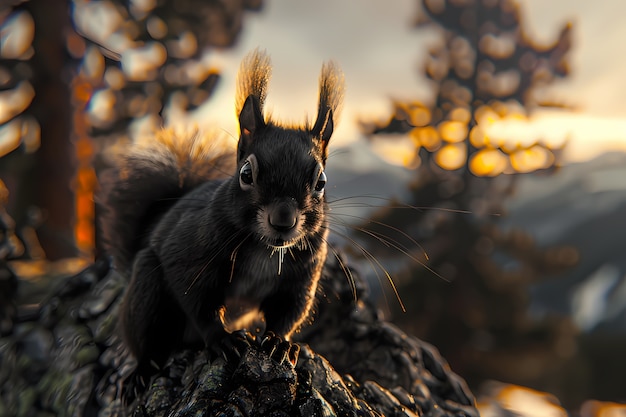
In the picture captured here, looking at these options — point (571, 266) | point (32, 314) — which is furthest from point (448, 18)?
point (32, 314)

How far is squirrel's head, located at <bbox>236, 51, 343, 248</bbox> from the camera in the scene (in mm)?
1256

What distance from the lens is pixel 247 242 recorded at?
1.41m

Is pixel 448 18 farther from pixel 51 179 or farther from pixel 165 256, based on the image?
pixel 165 256

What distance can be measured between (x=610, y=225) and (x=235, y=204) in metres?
15.3

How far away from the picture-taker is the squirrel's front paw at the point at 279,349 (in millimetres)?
1278

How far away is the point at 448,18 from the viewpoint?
32.0 ft

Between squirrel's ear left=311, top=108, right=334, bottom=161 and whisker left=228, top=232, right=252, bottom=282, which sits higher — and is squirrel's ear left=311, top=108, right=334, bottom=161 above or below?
above

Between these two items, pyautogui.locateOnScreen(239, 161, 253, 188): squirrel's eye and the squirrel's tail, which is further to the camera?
the squirrel's tail

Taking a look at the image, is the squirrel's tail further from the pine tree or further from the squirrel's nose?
the pine tree

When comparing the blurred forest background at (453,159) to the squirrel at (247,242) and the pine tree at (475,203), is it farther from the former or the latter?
the squirrel at (247,242)

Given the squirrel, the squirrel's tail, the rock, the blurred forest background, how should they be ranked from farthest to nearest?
the blurred forest background → the squirrel's tail → the squirrel → the rock

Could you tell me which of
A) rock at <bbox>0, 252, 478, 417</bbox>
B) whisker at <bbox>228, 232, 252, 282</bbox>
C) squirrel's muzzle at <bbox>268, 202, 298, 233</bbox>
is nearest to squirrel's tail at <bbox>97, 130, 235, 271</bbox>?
rock at <bbox>0, 252, 478, 417</bbox>

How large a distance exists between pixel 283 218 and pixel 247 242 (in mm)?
257

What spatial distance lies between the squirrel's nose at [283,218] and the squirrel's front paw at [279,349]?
1.04ft
